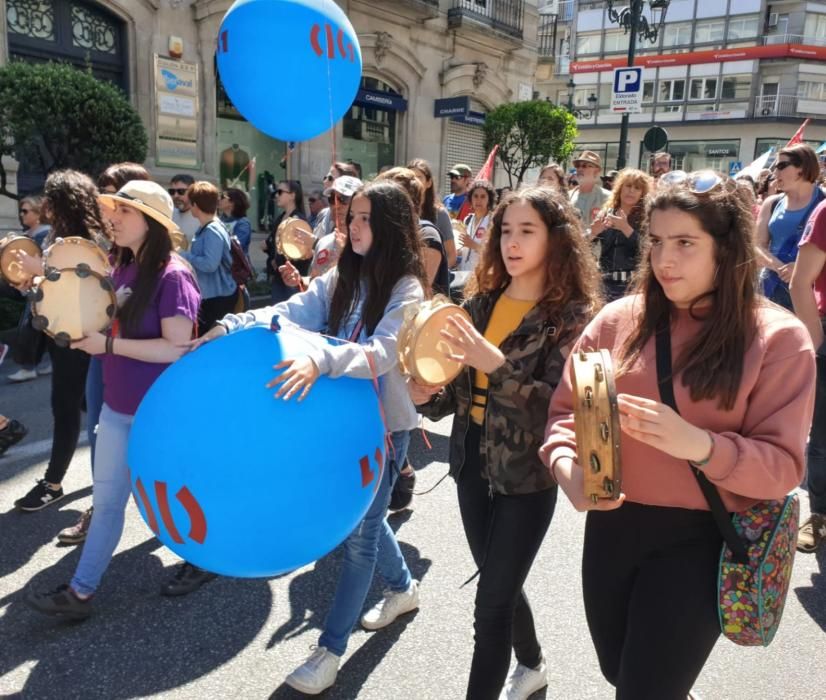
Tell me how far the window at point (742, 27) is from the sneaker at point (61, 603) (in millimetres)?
52054

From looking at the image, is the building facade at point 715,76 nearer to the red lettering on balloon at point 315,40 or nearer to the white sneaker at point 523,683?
the red lettering on balloon at point 315,40

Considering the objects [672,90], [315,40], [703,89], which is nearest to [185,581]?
[315,40]

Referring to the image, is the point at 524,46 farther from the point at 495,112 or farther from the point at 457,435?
the point at 457,435

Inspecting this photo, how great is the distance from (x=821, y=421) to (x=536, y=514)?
247cm

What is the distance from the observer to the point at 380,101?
16.7 meters

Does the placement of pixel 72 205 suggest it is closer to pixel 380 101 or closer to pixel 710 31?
pixel 380 101

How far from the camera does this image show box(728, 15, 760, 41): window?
145ft

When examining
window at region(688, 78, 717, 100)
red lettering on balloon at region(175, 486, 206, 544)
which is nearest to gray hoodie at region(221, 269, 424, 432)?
red lettering on balloon at region(175, 486, 206, 544)

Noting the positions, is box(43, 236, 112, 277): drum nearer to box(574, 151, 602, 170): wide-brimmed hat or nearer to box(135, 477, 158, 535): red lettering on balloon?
box(135, 477, 158, 535): red lettering on balloon

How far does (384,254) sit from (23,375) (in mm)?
5593

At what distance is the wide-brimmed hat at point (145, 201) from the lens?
2.89 metres

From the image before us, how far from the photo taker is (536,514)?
220cm

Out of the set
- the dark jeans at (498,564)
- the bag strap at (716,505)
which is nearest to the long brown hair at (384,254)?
the dark jeans at (498,564)

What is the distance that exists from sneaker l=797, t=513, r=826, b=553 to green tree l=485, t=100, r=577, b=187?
48.6 feet
